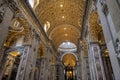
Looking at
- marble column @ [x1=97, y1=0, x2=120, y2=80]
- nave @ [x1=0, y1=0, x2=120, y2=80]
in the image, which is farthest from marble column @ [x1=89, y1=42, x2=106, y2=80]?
marble column @ [x1=97, y1=0, x2=120, y2=80]

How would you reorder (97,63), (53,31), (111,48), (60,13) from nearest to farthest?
(111,48) → (97,63) → (60,13) → (53,31)

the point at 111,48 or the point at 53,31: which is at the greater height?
the point at 53,31

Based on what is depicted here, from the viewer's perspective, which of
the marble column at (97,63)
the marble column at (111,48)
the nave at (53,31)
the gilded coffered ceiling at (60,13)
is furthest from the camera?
the gilded coffered ceiling at (60,13)

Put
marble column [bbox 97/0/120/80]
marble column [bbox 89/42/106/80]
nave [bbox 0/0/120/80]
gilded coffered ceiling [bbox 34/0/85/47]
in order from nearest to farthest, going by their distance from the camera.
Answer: marble column [bbox 97/0/120/80] → nave [bbox 0/0/120/80] → marble column [bbox 89/42/106/80] → gilded coffered ceiling [bbox 34/0/85/47]

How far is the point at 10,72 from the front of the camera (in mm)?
12688

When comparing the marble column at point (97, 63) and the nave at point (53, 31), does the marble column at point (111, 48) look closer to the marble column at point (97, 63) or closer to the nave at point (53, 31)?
the nave at point (53, 31)

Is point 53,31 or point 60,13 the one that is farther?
point 53,31

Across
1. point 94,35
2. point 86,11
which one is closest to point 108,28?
point 94,35

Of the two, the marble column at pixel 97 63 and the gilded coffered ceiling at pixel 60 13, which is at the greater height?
the gilded coffered ceiling at pixel 60 13

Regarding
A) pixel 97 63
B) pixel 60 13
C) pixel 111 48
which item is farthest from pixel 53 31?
pixel 111 48

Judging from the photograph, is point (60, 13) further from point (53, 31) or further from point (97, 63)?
point (97, 63)

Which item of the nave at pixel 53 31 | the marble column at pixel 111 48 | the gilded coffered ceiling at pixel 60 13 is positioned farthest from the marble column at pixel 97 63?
the gilded coffered ceiling at pixel 60 13

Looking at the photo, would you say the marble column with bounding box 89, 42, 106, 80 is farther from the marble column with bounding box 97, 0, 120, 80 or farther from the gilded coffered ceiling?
→ the gilded coffered ceiling

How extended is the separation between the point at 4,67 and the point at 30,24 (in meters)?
5.67
